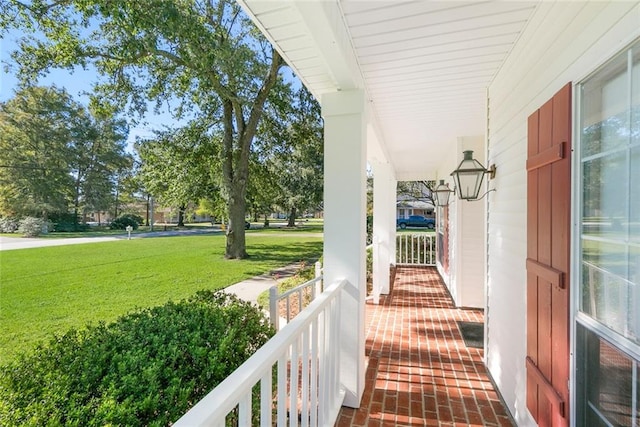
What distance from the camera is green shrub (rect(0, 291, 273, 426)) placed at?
3.68 ft

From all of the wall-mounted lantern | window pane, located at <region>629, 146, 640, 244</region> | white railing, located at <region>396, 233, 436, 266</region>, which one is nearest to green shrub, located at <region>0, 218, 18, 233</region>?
white railing, located at <region>396, 233, 436, 266</region>

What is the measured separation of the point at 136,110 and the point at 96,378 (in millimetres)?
8776

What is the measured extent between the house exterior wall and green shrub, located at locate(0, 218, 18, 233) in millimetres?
26439

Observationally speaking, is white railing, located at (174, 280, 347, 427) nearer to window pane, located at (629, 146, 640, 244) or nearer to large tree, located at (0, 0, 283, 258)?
window pane, located at (629, 146, 640, 244)

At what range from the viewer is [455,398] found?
2443mm

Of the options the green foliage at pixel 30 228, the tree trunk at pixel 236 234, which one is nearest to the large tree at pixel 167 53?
the tree trunk at pixel 236 234

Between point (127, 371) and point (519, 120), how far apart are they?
2.74 meters

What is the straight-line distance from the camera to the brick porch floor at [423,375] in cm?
221

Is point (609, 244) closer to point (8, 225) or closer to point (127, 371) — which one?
point (127, 371)

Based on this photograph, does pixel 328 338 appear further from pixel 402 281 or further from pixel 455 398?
pixel 402 281

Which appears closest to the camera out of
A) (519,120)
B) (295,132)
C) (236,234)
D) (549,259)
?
(549,259)

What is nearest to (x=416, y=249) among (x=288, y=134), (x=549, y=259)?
(x=288, y=134)

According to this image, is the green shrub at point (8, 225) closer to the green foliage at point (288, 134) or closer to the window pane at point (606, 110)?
the green foliage at point (288, 134)

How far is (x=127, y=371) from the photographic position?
55.2 inches
